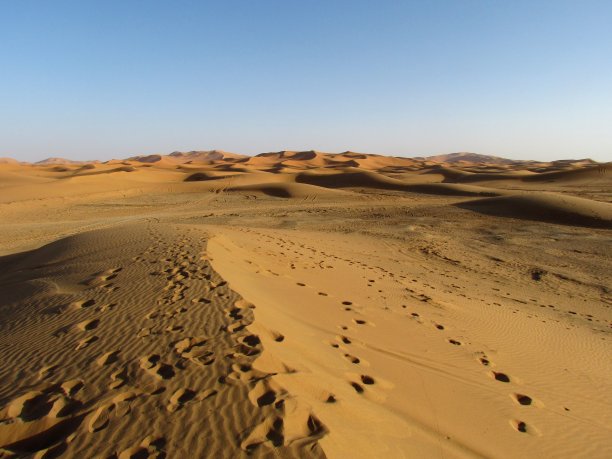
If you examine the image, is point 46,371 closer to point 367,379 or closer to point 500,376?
point 367,379

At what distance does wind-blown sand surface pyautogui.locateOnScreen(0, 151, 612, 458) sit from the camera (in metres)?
3.06

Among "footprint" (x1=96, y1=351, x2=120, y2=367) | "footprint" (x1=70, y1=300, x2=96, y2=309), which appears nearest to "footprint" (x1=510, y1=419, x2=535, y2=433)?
"footprint" (x1=96, y1=351, x2=120, y2=367)

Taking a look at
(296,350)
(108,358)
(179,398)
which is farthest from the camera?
(296,350)

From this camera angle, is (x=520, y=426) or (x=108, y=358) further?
(x=108, y=358)

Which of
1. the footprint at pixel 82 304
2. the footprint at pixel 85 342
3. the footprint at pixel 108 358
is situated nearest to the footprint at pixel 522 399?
the footprint at pixel 108 358

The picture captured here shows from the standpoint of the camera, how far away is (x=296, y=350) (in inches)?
173

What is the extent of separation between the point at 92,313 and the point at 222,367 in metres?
2.71

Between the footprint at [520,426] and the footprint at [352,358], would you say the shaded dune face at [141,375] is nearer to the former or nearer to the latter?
the footprint at [352,358]

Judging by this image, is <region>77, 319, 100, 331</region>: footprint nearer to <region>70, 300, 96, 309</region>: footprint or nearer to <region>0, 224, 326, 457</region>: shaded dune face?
<region>0, 224, 326, 457</region>: shaded dune face

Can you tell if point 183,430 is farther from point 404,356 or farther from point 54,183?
point 54,183

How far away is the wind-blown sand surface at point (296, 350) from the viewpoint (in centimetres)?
306

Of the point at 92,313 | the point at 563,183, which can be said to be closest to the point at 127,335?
the point at 92,313

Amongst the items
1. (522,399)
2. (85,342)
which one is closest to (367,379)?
(522,399)

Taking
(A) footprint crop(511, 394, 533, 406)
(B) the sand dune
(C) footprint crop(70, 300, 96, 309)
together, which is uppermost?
(C) footprint crop(70, 300, 96, 309)
